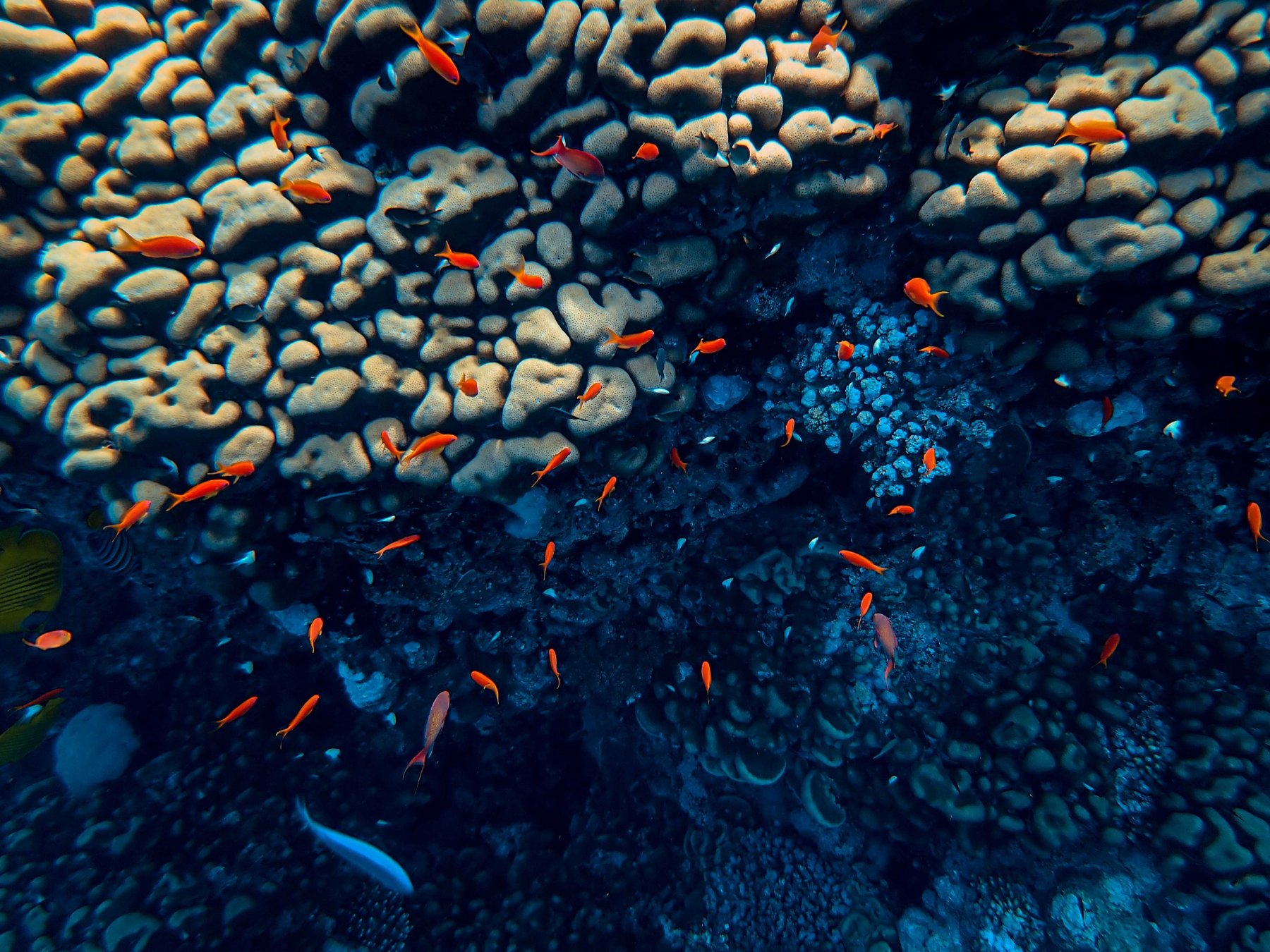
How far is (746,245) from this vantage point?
340 cm

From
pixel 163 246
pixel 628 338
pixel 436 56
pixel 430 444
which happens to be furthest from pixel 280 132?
pixel 628 338

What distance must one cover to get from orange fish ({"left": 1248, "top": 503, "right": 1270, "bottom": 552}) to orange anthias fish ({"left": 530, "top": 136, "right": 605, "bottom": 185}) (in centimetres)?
489

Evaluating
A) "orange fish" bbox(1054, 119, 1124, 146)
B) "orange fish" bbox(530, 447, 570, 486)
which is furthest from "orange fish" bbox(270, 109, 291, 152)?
"orange fish" bbox(1054, 119, 1124, 146)

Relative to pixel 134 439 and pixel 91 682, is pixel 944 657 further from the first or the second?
pixel 91 682

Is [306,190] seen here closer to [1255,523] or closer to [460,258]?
[460,258]

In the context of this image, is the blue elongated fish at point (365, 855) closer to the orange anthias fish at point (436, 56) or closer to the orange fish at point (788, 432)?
the orange fish at point (788, 432)

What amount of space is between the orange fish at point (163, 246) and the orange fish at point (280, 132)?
2.50 feet

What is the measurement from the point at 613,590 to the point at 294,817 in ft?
13.9

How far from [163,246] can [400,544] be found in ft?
7.04

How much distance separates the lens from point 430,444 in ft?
10.6

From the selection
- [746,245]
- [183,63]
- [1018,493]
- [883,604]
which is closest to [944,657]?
[883,604]

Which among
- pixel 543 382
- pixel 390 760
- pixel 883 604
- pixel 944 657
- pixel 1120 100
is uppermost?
pixel 1120 100

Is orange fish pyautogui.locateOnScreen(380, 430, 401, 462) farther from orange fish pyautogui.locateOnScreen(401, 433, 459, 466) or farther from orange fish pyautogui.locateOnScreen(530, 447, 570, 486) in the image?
orange fish pyautogui.locateOnScreen(530, 447, 570, 486)

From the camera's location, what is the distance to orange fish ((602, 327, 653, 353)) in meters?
3.28
